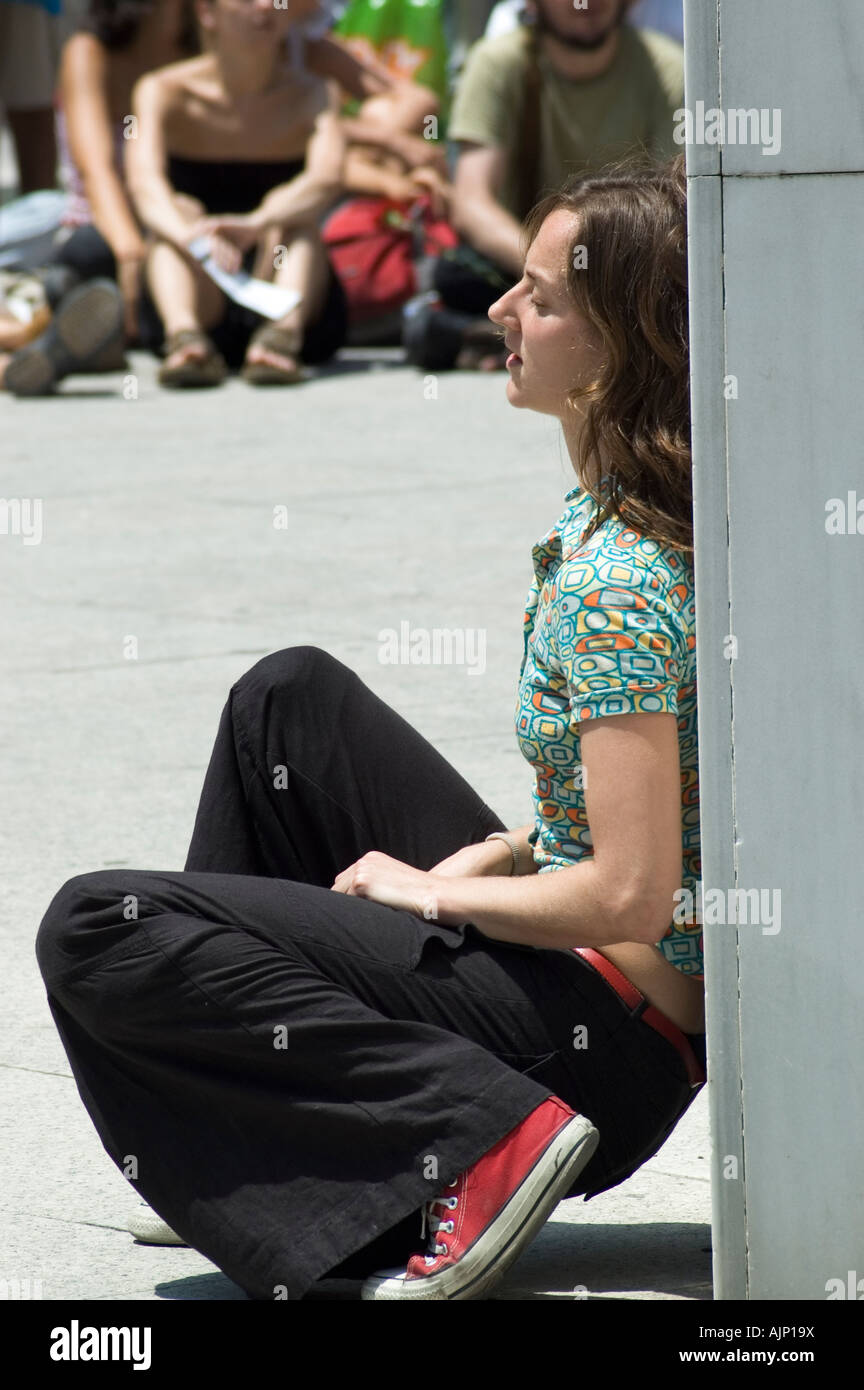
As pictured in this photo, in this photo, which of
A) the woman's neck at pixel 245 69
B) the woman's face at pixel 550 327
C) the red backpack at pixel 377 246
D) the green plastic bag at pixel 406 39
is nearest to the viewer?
the woman's face at pixel 550 327

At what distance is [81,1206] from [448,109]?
10574mm

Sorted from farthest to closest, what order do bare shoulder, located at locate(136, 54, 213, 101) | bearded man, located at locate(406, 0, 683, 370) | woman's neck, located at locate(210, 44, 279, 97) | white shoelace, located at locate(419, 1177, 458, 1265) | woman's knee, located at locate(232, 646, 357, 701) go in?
bare shoulder, located at locate(136, 54, 213, 101)
woman's neck, located at locate(210, 44, 279, 97)
bearded man, located at locate(406, 0, 683, 370)
woman's knee, located at locate(232, 646, 357, 701)
white shoelace, located at locate(419, 1177, 458, 1265)

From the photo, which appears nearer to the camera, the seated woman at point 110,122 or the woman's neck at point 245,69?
the woman's neck at point 245,69

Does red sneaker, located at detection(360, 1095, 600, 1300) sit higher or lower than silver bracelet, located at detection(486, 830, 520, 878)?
lower

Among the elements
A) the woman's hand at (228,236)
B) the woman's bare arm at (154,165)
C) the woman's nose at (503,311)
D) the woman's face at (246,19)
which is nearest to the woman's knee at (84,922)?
the woman's nose at (503,311)

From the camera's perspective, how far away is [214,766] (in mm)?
2943

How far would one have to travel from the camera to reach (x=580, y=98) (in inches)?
409

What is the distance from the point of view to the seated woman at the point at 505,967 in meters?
2.41

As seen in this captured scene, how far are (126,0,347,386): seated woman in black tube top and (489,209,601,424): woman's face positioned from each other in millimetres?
7844

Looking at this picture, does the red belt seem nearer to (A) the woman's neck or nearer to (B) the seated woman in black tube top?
(B) the seated woman in black tube top

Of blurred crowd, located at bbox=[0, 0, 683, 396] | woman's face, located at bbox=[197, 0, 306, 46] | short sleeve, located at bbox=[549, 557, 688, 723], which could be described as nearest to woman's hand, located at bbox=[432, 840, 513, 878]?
short sleeve, located at bbox=[549, 557, 688, 723]

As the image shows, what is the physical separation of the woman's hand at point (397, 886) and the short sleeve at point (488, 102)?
321 inches

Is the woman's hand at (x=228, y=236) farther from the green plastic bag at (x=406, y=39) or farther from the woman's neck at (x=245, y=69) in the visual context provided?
the green plastic bag at (x=406, y=39)

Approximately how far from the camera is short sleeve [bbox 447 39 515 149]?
33.9 feet
